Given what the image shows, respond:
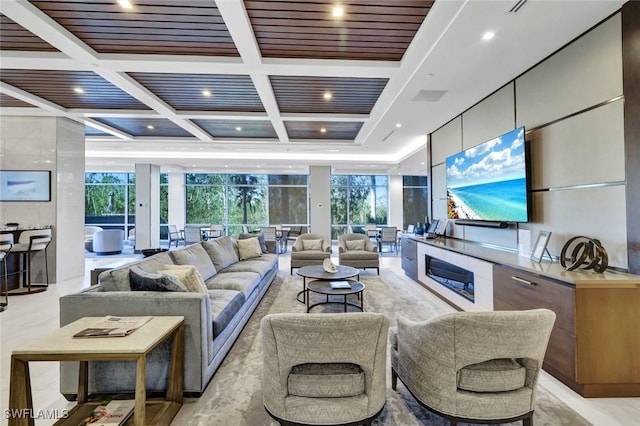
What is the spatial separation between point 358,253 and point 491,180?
9.64 feet

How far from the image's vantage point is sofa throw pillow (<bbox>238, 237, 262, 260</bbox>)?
5.26 metres

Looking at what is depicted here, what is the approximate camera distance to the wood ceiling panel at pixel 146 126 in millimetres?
5645

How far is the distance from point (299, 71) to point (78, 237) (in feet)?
18.3

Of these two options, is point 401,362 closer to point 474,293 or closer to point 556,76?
point 474,293

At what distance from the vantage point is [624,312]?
2098 millimetres

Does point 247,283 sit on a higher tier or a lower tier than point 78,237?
lower

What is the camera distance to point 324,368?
1.69 m

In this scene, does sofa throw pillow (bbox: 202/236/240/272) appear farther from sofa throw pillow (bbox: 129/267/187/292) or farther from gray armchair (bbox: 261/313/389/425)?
gray armchair (bbox: 261/313/389/425)

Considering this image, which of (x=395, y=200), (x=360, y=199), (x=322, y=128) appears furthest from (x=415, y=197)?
(x=322, y=128)

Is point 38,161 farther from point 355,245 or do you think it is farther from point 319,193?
point 319,193

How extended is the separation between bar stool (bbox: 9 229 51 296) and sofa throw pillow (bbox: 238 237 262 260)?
3.21 meters

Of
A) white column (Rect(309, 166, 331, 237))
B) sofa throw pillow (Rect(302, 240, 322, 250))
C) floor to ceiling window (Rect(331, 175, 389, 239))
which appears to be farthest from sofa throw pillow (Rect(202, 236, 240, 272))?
floor to ceiling window (Rect(331, 175, 389, 239))

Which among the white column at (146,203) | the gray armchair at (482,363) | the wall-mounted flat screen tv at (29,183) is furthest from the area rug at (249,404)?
the white column at (146,203)

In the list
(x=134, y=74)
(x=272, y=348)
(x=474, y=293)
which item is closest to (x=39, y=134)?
(x=134, y=74)
